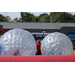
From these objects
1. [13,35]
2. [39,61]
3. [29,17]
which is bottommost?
[39,61]

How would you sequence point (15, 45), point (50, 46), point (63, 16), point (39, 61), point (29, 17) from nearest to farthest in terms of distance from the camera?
point (39, 61) < point (15, 45) < point (50, 46) < point (29, 17) < point (63, 16)

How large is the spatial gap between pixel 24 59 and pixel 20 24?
41.9 ft


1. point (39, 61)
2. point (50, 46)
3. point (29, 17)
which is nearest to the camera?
point (39, 61)

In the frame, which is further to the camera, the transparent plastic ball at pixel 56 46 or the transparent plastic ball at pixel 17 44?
the transparent plastic ball at pixel 56 46

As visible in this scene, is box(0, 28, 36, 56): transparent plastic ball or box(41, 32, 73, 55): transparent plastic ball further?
box(41, 32, 73, 55): transparent plastic ball

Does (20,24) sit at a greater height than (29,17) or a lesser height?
lesser

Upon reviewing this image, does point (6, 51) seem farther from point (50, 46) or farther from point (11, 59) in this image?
point (50, 46)

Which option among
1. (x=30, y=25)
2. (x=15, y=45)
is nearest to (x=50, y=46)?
(x=15, y=45)

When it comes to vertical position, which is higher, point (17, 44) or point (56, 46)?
point (17, 44)

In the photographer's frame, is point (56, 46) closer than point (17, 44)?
No

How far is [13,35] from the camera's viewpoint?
3008mm

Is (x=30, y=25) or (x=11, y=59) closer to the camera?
(x=11, y=59)

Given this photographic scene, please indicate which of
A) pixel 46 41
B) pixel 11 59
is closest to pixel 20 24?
pixel 46 41

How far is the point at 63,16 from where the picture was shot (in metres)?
42.1
